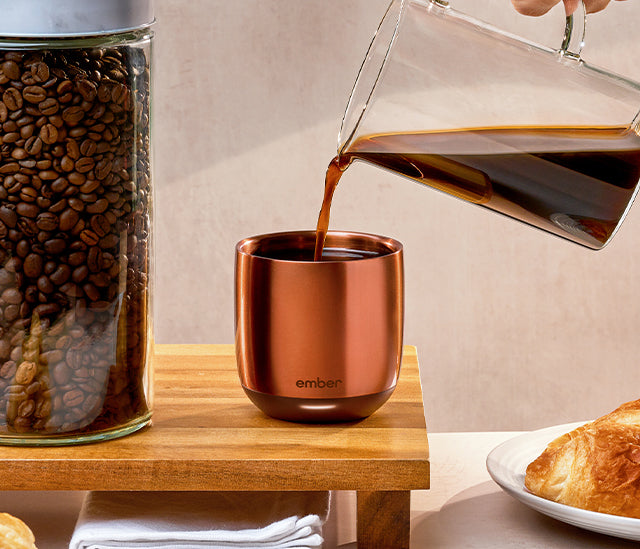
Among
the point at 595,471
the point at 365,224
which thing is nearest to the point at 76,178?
the point at 595,471

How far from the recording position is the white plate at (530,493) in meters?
0.75

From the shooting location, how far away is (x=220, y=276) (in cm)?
203

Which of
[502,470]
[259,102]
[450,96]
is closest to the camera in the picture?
[450,96]

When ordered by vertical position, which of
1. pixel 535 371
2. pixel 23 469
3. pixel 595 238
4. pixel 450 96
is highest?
pixel 450 96

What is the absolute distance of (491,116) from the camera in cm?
75

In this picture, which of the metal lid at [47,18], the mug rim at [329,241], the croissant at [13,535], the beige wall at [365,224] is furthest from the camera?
the beige wall at [365,224]

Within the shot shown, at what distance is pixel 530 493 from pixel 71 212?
0.40 metres

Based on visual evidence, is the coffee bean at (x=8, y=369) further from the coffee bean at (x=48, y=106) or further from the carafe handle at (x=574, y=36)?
the carafe handle at (x=574, y=36)

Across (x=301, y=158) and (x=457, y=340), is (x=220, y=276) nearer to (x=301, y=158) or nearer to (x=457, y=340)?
(x=301, y=158)

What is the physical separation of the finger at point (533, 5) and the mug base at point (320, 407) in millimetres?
436

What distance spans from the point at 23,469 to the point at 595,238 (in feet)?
1.51

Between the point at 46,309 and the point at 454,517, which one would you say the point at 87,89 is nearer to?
the point at 46,309

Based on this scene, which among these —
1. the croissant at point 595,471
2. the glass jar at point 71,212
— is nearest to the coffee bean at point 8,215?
the glass jar at point 71,212

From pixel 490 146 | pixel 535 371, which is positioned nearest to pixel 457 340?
pixel 535 371
